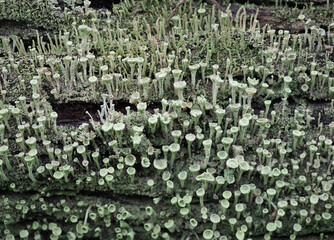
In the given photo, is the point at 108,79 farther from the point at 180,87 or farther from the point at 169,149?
the point at 169,149

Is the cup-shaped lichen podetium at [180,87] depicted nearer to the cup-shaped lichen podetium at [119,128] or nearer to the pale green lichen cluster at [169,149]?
the pale green lichen cluster at [169,149]

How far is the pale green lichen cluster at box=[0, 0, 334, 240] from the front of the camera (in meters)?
2.13

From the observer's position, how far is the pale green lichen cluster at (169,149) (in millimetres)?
2127

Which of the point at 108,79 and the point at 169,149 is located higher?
the point at 108,79

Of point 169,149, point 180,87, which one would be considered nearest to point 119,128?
point 169,149

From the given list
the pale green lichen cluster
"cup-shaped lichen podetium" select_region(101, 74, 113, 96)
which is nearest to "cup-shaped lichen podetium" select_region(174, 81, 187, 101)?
the pale green lichen cluster

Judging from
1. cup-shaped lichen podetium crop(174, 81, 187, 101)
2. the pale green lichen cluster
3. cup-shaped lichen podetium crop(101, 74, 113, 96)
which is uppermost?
cup-shaped lichen podetium crop(101, 74, 113, 96)

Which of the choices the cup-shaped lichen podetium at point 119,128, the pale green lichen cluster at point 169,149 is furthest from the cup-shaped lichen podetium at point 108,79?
the cup-shaped lichen podetium at point 119,128

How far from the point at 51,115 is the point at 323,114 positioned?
1.78 m

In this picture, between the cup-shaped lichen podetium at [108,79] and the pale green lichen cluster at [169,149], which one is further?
A: the cup-shaped lichen podetium at [108,79]

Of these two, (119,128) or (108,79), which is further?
(108,79)

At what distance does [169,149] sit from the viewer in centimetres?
220

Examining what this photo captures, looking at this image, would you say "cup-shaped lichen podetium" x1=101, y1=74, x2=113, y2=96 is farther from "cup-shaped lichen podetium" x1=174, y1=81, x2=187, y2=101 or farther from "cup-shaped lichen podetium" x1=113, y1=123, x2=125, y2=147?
"cup-shaped lichen podetium" x1=174, y1=81, x2=187, y2=101

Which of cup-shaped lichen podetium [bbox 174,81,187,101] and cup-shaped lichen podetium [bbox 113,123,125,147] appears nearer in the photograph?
cup-shaped lichen podetium [bbox 113,123,125,147]
